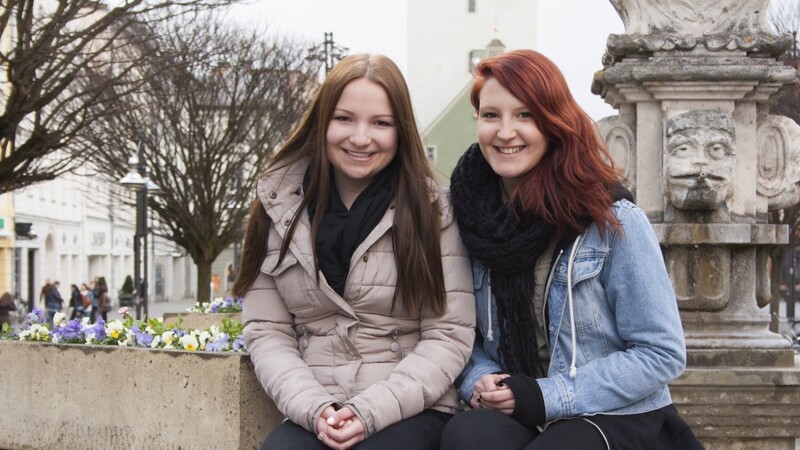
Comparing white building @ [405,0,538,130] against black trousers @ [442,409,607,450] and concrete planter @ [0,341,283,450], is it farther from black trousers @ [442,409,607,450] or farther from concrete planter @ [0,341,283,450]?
black trousers @ [442,409,607,450]

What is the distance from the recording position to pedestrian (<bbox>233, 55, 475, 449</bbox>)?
137 inches

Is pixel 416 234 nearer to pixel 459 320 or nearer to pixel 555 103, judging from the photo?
pixel 459 320

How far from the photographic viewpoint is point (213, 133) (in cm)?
2570

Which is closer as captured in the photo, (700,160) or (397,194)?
(397,194)

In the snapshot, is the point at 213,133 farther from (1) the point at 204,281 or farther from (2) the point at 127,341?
(2) the point at 127,341

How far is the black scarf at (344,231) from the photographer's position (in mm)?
3604

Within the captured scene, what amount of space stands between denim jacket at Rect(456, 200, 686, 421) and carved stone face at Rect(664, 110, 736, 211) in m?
2.37

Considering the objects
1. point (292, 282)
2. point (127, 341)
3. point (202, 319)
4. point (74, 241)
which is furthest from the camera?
point (74, 241)

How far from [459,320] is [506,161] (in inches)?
23.4

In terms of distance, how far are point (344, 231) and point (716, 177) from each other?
8.96 feet

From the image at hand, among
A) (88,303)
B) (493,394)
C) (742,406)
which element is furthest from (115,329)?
(88,303)

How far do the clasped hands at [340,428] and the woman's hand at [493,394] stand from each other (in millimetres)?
414

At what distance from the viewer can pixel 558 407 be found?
3.21m

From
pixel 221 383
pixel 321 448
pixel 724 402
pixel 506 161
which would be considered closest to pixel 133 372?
pixel 221 383
